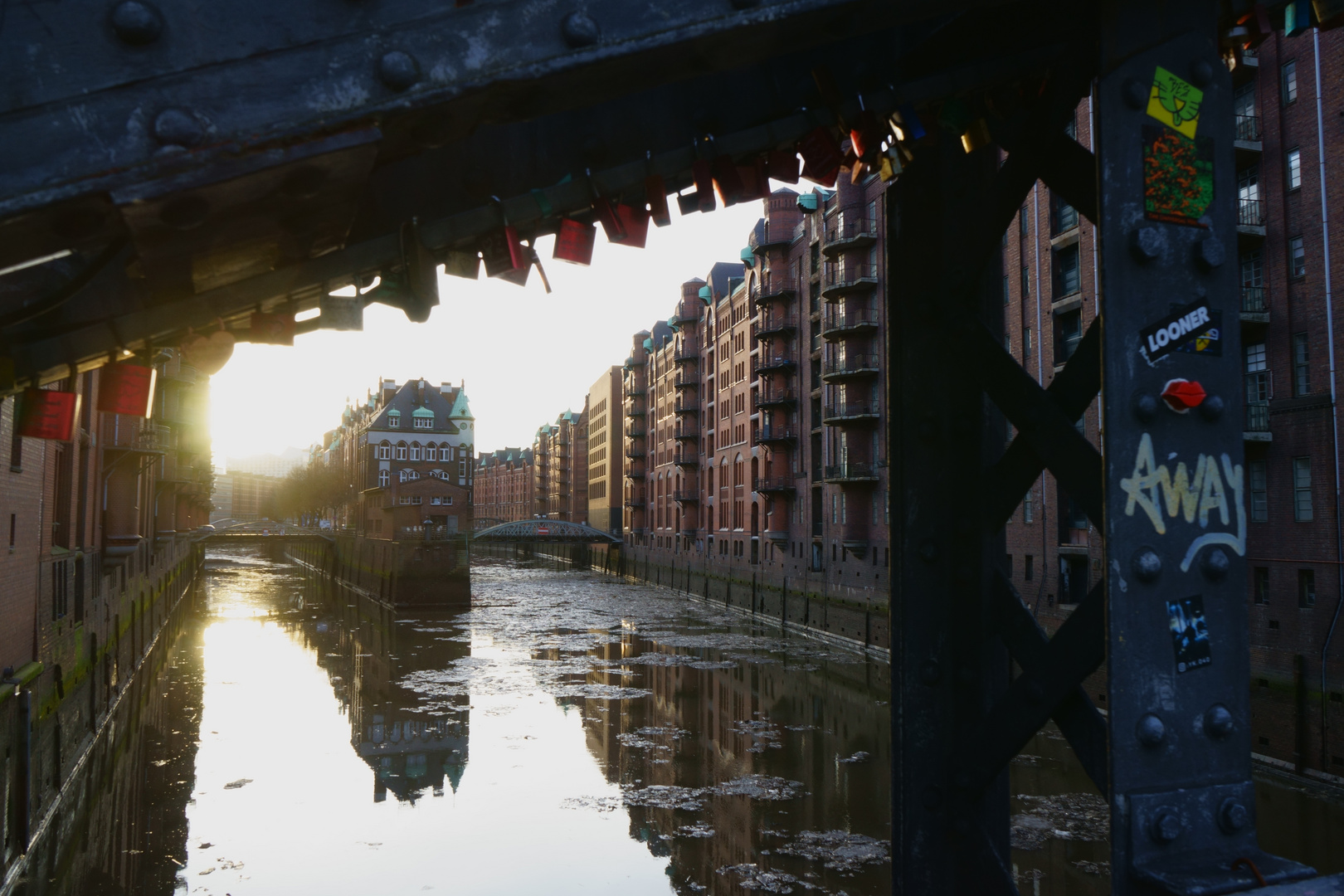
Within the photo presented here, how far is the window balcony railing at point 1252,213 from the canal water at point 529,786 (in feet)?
39.2

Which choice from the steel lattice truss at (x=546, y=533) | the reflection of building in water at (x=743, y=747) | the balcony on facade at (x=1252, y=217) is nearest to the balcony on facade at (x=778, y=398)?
the reflection of building in water at (x=743, y=747)

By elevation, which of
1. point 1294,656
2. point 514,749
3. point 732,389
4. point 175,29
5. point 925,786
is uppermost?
point 732,389

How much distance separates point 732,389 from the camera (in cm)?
5866

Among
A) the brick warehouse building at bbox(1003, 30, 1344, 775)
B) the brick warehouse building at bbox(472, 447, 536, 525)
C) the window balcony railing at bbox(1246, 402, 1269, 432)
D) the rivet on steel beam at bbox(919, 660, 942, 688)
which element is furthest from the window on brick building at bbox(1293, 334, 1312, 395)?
the brick warehouse building at bbox(472, 447, 536, 525)

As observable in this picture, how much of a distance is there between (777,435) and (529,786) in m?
32.5

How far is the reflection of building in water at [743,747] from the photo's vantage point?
14758 mm

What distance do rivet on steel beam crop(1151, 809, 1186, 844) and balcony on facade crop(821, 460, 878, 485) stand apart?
3627 centimetres

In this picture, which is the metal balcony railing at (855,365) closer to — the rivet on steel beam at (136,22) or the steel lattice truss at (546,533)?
the rivet on steel beam at (136,22)

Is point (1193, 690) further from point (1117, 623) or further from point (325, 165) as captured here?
point (325, 165)

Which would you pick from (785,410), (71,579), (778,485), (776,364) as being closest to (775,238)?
(776,364)

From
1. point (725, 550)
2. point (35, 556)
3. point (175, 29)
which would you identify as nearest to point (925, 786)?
point (175, 29)

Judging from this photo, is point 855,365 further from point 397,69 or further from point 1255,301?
point 397,69

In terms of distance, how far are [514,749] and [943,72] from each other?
20.0 metres

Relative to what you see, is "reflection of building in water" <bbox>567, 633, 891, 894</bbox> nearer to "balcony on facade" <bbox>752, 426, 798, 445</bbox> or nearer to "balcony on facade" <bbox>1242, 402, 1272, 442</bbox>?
"balcony on facade" <bbox>1242, 402, 1272, 442</bbox>
